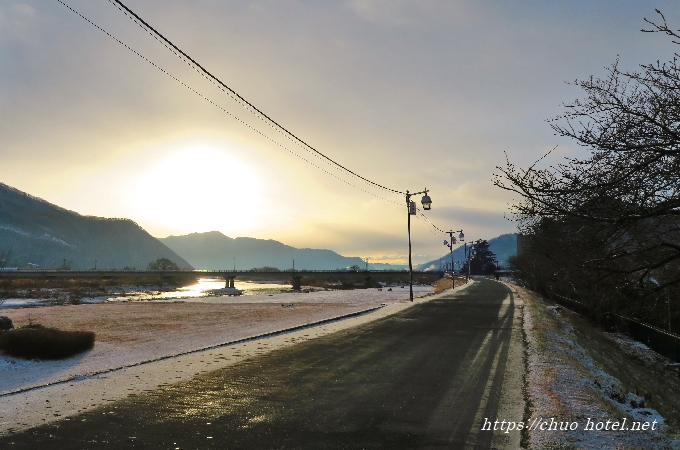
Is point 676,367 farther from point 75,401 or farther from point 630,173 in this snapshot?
point 75,401

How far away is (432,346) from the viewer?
14.9m

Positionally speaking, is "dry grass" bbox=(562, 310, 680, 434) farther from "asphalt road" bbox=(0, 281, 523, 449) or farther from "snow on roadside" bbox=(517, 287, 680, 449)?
"asphalt road" bbox=(0, 281, 523, 449)

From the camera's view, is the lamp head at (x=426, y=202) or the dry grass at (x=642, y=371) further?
the lamp head at (x=426, y=202)

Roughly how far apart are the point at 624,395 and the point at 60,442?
400 inches

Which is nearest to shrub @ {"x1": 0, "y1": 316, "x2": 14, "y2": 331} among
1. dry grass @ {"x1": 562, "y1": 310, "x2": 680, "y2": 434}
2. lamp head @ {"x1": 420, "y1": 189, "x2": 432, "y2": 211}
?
dry grass @ {"x1": 562, "y1": 310, "x2": 680, "y2": 434}

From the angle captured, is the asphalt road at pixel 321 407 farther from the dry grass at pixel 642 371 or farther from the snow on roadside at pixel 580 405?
the dry grass at pixel 642 371

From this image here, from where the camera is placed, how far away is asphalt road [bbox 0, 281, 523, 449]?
6328 mm

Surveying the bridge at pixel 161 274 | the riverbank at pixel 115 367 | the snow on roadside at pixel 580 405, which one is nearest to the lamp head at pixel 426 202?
the riverbank at pixel 115 367

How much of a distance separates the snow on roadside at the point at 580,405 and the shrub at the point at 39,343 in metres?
13.2

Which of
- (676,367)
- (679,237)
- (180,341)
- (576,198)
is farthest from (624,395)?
(180,341)

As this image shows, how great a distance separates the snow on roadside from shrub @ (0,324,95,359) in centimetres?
1320

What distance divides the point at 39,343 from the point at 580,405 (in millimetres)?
14259

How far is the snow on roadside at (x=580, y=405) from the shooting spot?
249 inches

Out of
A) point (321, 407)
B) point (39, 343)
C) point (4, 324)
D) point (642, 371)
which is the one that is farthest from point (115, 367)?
point (642, 371)
